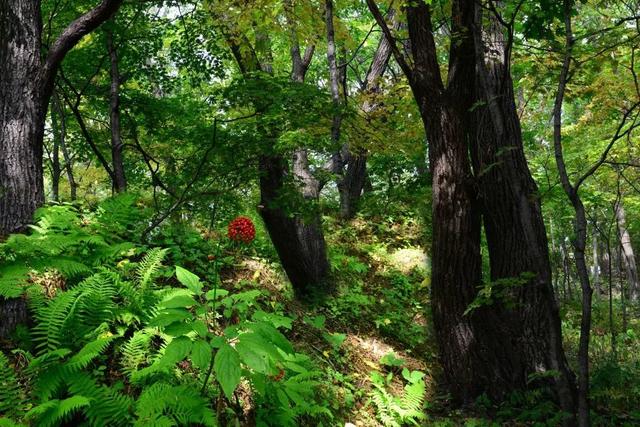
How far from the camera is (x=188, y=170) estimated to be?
17.3ft

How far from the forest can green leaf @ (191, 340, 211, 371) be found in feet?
0.04

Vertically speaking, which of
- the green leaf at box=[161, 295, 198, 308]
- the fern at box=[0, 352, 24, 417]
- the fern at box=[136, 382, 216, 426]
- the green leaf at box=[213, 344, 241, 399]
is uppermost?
the green leaf at box=[161, 295, 198, 308]

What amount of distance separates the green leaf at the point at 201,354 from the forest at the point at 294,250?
1 centimetres

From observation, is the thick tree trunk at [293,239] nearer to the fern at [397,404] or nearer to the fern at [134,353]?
the fern at [397,404]

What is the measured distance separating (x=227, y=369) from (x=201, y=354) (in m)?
0.17

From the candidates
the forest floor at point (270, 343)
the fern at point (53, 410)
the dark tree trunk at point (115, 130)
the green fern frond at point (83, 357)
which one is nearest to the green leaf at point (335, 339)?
the forest floor at point (270, 343)

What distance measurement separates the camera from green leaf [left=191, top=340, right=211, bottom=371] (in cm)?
211

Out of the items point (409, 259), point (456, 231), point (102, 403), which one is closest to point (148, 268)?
point (102, 403)

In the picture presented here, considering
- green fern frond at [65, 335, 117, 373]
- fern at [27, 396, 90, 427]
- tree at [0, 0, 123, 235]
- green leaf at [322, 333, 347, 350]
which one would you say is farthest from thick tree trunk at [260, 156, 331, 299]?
fern at [27, 396, 90, 427]

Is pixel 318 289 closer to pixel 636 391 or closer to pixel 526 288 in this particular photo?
pixel 526 288

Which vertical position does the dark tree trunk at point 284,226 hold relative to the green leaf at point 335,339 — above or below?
above

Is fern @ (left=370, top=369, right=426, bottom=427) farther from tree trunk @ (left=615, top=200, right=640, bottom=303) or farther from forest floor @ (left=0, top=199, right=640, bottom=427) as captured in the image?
tree trunk @ (left=615, top=200, right=640, bottom=303)

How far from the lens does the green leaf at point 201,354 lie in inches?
83.1

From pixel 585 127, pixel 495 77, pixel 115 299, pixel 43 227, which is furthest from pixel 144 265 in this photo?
pixel 585 127
